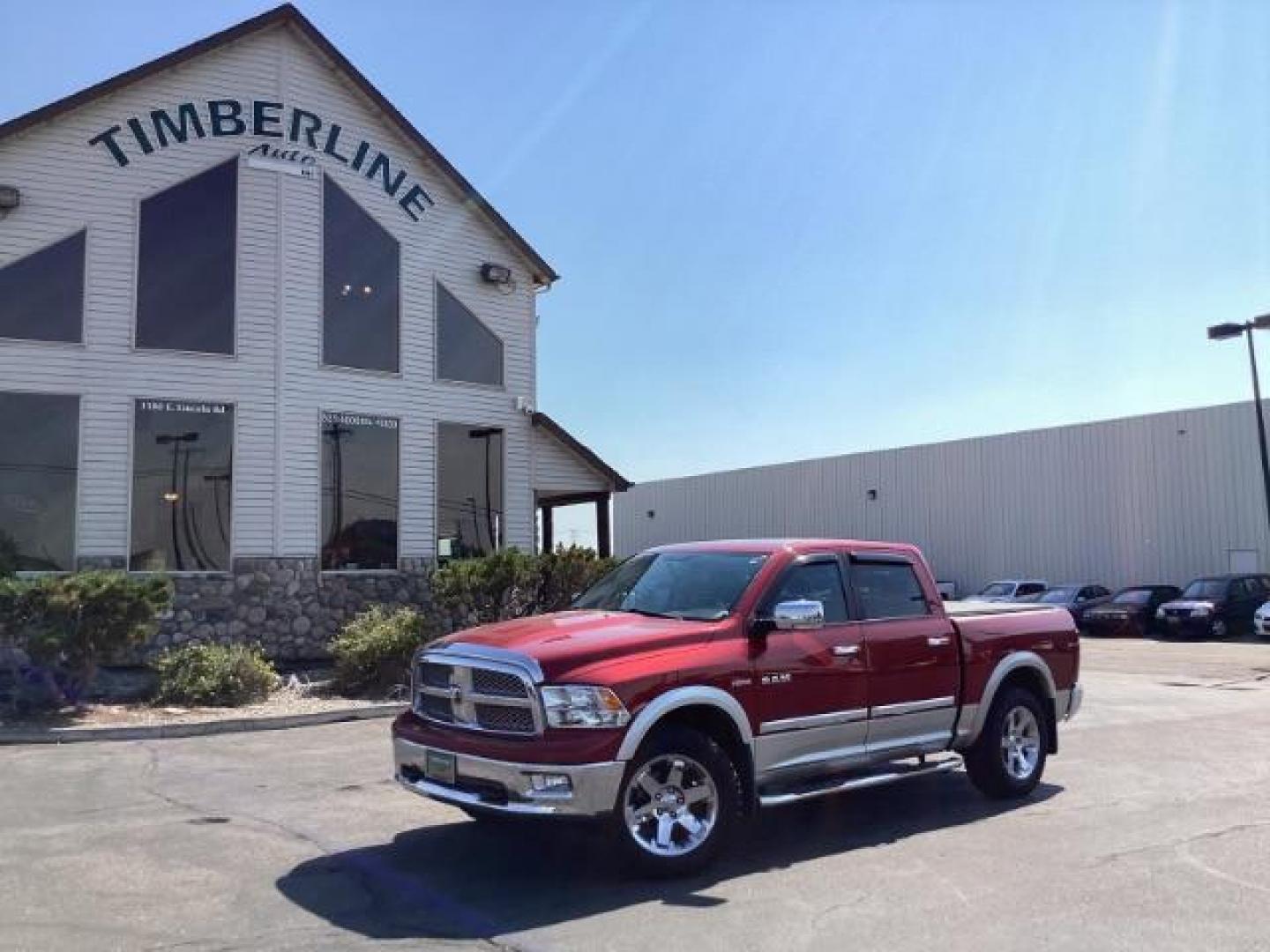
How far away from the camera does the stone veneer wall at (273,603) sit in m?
15.5

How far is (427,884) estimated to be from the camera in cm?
612

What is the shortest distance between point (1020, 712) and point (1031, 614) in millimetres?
815

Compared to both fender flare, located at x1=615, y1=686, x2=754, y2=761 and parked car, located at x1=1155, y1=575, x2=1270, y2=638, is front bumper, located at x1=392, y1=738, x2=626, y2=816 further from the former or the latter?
parked car, located at x1=1155, y1=575, x2=1270, y2=638

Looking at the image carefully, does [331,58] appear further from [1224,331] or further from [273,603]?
[1224,331]

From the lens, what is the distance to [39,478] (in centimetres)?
1488

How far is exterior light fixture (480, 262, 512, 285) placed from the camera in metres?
19.2

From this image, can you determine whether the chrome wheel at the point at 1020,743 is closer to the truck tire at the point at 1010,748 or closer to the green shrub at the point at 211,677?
the truck tire at the point at 1010,748

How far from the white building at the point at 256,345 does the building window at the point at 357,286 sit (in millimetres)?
32

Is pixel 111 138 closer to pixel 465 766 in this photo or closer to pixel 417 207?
pixel 417 207

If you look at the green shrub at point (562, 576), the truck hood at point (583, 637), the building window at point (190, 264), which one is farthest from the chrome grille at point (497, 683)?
the building window at point (190, 264)

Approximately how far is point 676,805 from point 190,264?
13.0m

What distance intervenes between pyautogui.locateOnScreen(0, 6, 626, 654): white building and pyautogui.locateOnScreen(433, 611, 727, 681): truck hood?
1011 centimetres

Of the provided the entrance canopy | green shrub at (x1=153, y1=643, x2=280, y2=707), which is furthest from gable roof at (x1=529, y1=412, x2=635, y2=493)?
green shrub at (x1=153, y1=643, x2=280, y2=707)

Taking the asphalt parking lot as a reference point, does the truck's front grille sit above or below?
above
